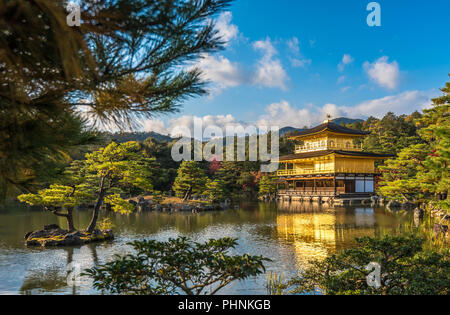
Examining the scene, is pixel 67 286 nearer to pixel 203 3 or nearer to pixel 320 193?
pixel 203 3

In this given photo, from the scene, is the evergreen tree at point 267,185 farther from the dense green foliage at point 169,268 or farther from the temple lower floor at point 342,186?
the dense green foliage at point 169,268

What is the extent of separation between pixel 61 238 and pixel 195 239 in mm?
3878

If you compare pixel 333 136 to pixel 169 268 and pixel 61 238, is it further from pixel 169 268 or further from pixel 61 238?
pixel 169 268

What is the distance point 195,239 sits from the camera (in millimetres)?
10094

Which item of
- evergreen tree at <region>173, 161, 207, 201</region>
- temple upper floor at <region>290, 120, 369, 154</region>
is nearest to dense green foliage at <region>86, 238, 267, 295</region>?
evergreen tree at <region>173, 161, 207, 201</region>

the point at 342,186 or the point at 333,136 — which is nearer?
the point at 342,186

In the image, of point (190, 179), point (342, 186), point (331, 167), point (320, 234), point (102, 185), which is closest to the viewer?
point (102, 185)

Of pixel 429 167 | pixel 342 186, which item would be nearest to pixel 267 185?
pixel 342 186

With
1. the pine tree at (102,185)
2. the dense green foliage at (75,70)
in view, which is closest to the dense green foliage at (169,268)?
the dense green foliage at (75,70)

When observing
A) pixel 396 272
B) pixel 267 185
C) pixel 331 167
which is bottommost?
pixel 396 272

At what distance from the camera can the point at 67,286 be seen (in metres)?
5.47

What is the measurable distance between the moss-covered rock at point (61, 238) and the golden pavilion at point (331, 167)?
17.4 metres

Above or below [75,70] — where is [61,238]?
below
